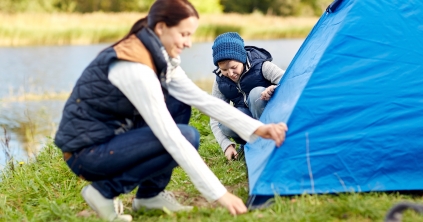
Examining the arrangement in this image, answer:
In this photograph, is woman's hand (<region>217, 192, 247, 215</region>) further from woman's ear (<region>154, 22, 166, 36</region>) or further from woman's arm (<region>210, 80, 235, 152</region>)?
woman's arm (<region>210, 80, 235, 152</region>)

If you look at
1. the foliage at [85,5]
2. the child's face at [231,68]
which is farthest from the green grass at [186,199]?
the foliage at [85,5]

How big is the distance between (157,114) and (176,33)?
0.42 m

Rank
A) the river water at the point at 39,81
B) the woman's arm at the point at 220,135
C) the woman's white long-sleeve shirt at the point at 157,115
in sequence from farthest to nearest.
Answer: the river water at the point at 39,81 < the woman's arm at the point at 220,135 < the woman's white long-sleeve shirt at the point at 157,115

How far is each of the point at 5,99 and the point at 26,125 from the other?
6.63 feet

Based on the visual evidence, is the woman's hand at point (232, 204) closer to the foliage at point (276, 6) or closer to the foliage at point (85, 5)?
the foliage at point (85, 5)

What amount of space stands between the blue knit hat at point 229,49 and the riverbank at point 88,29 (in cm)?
1418

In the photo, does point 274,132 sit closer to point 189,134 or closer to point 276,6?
point 189,134

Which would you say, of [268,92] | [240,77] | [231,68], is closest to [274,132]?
[268,92]

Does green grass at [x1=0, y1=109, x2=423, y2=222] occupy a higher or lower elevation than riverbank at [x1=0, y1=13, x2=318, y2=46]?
higher

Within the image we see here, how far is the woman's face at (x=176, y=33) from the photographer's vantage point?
2898 mm

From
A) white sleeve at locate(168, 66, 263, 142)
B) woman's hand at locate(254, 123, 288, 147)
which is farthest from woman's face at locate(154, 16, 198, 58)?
woman's hand at locate(254, 123, 288, 147)

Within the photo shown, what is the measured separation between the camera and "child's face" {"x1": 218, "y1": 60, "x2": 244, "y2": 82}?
13.8 ft

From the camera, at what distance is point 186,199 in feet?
11.8

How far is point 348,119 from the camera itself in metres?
3.23
